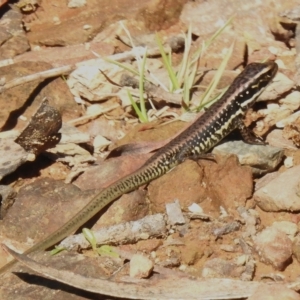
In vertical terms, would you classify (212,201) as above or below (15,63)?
below

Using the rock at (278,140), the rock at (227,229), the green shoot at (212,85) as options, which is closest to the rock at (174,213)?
the rock at (227,229)

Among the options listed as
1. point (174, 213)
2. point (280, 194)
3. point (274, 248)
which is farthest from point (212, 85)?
point (274, 248)

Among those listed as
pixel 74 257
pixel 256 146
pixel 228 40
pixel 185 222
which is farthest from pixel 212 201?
pixel 228 40

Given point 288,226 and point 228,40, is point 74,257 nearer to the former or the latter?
point 288,226

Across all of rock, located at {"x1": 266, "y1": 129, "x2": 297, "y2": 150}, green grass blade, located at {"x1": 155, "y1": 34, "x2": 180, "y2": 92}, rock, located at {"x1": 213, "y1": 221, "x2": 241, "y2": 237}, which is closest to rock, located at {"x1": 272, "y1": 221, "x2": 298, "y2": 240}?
rock, located at {"x1": 213, "y1": 221, "x2": 241, "y2": 237}

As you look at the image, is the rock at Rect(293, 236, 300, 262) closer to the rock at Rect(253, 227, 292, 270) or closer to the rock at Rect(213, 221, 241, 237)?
the rock at Rect(253, 227, 292, 270)

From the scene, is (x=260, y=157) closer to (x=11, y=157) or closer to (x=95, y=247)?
(x=95, y=247)

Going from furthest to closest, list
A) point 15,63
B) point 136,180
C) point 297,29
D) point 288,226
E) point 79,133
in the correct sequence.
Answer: point 297,29
point 15,63
point 79,133
point 136,180
point 288,226
